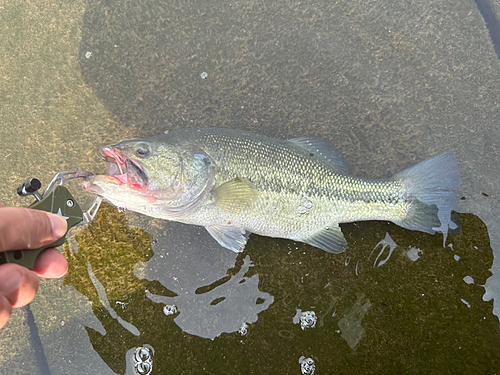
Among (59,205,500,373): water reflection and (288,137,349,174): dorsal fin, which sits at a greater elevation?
(288,137,349,174): dorsal fin

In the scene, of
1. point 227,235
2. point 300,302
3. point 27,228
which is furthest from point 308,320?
point 27,228

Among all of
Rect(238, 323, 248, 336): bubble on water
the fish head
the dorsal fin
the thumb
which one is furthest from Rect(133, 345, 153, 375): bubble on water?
the dorsal fin

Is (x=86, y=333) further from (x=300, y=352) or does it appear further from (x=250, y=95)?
(x=250, y=95)

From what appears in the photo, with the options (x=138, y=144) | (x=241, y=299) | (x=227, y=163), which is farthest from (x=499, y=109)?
(x=138, y=144)

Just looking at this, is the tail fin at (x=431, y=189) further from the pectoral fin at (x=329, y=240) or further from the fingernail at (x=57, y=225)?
the fingernail at (x=57, y=225)

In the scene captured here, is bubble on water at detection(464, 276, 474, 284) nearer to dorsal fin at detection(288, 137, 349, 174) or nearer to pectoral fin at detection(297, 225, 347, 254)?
pectoral fin at detection(297, 225, 347, 254)

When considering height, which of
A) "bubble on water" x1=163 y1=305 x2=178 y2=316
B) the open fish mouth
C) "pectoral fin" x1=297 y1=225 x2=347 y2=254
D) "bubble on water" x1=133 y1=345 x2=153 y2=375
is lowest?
"bubble on water" x1=133 y1=345 x2=153 y2=375

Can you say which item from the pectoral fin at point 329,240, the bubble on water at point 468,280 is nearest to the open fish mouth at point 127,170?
the pectoral fin at point 329,240

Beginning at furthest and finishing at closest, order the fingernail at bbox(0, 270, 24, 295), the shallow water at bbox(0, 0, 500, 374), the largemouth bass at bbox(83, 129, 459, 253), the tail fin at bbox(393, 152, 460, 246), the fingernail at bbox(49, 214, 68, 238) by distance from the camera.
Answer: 1. the shallow water at bbox(0, 0, 500, 374)
2. the tail fin at bbox(393, 152, 460, 246)
3. the largemouth bass at bbox(83, 129, 459, 253)
4. the fingernail at bbox(49, 214, 68, 238)
5. the fingernail at bbox(0, 270, 24, 295)

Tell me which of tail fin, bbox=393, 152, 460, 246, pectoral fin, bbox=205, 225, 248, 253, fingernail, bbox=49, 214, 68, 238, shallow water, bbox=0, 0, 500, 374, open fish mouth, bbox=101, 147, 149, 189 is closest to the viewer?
fingernail, bbox=49, 214, 68, 238
